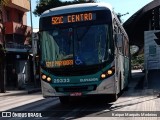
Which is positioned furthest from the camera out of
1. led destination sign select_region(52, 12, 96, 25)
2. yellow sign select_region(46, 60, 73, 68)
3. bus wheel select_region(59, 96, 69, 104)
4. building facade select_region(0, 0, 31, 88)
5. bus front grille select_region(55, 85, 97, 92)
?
building facade select_region(0, 0, 31, 88)

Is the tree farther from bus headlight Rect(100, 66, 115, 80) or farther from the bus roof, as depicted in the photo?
bus headlight Rect(100, 66, 115, 80)

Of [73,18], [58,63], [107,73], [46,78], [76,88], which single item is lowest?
[76,88]

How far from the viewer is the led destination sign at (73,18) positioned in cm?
1358

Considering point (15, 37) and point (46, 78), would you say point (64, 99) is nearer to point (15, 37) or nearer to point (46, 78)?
point (46, 78)

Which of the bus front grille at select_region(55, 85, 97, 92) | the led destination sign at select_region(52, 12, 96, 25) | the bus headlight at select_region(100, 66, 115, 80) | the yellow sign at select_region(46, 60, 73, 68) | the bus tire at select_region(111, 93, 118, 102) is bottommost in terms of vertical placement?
the bus tire at select_region(111, 93, 118, 102)

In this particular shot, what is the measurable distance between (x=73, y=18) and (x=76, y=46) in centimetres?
107

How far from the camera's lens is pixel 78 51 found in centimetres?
1325

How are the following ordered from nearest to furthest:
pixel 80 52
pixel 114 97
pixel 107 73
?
pixel 107 73 → pixel 80 52 → pixel 114 97

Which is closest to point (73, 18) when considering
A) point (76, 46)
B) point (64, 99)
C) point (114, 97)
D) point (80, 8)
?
point (80, 8)

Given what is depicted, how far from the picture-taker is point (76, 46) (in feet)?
43.7

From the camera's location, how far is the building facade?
1619 inches

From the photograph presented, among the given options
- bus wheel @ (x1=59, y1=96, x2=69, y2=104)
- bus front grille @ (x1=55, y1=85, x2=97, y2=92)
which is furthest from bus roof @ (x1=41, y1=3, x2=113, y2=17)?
bus wheel @ (x1=59, y1=96, x2=69, y2=104)

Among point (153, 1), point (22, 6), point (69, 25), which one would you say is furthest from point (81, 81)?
point (22, 6)

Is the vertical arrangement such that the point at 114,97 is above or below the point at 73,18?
below
